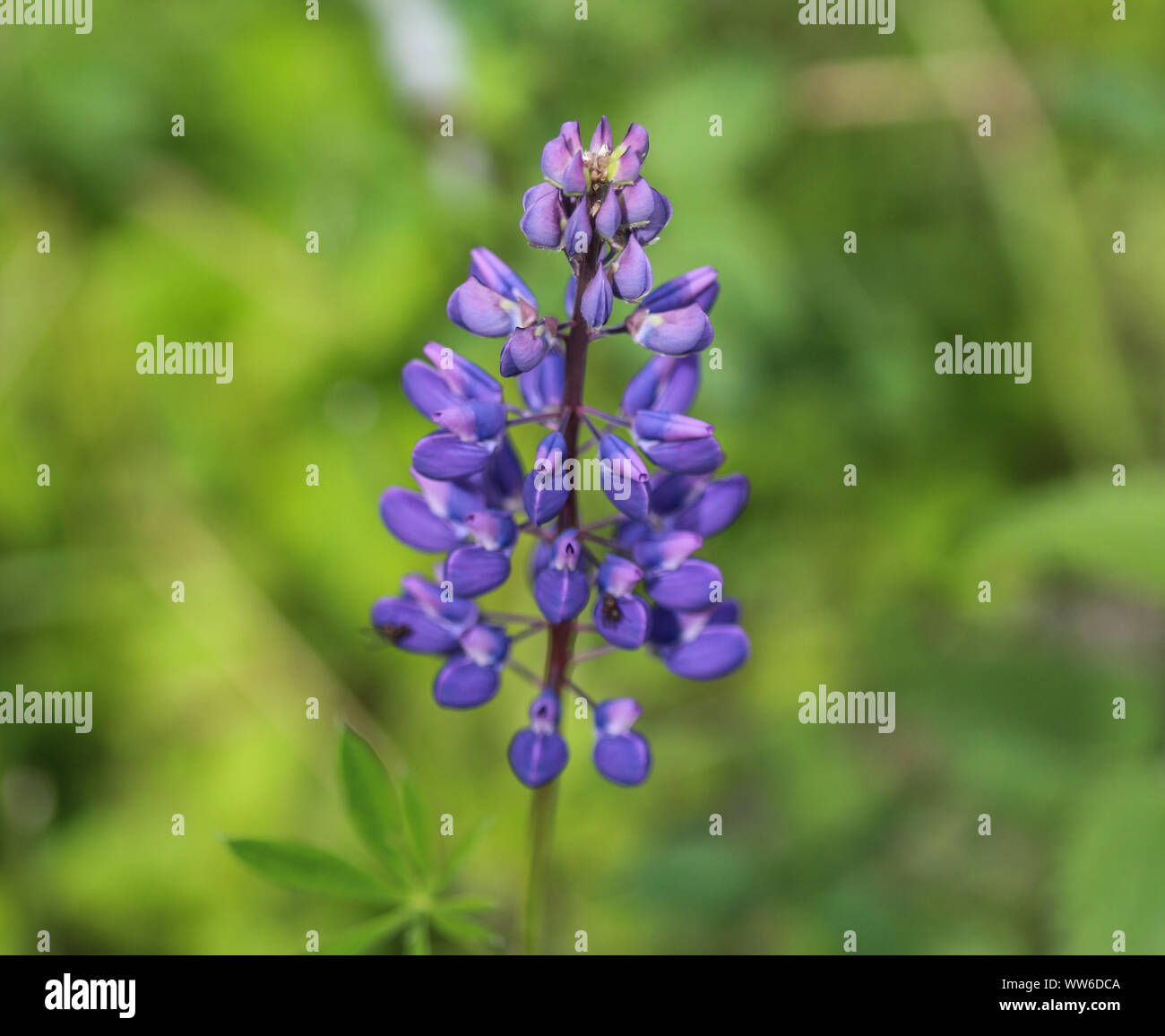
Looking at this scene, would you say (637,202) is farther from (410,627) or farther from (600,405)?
(600,405)

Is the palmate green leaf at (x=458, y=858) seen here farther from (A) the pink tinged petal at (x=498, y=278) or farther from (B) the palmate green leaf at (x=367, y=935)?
(A) the pink tinged petal at (x=498, y=278)

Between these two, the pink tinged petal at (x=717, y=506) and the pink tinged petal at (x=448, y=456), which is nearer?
the pink tinged petal at (x=448, y=456)

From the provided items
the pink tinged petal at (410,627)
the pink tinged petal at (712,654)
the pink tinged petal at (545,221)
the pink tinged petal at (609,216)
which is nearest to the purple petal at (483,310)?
the pink tinged petal at (545,221)

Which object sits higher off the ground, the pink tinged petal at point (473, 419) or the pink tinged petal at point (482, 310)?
the pink tinged petal at point (482, 310)

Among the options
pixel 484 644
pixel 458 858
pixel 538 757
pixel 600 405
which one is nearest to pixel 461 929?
pixel 458 858

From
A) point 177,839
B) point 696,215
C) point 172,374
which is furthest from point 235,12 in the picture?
point 177,839

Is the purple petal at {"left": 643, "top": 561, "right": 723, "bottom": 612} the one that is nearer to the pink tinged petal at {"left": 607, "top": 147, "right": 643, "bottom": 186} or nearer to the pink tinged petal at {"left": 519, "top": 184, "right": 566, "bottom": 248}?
the pink tinged petal at {"left": 519, "top": 184, "right": 566, "bottom": 248}

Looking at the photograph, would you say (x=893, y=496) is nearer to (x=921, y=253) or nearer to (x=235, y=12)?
(x=921, y=253)
